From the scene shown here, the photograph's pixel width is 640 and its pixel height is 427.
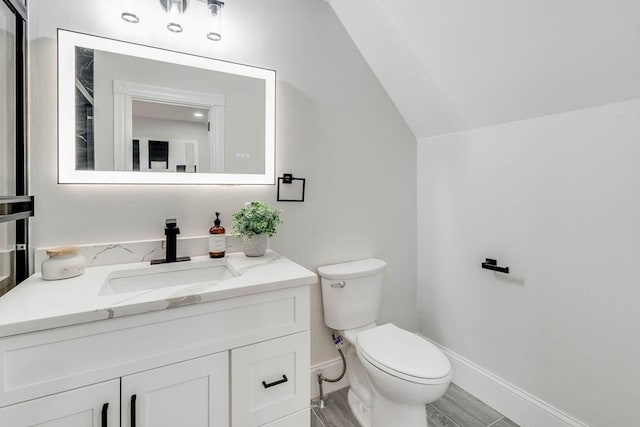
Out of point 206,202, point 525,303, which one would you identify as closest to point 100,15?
point 206,202

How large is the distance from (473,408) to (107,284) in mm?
1984

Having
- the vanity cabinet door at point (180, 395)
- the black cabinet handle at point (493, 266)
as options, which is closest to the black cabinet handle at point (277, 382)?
the vanity cabinet door at point (180, 395)

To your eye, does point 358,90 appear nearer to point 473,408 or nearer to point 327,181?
point 327,181

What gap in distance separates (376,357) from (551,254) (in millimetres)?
1006

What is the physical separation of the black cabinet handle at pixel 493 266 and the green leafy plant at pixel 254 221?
1234 millimetres

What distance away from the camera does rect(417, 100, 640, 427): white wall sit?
1281mm

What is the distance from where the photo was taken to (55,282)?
42.4 inches

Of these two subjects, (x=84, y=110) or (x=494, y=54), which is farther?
(x=494, y=54)

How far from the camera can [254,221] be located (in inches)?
57.2

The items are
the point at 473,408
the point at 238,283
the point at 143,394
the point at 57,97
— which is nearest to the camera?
the point at 143,394

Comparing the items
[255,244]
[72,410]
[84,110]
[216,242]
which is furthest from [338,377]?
[84,110]

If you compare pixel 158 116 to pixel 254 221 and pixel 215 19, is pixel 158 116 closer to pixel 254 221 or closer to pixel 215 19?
pixel 215 19

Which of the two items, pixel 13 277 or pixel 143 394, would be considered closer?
pixel 143 394

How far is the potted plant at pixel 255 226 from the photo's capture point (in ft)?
4.76
